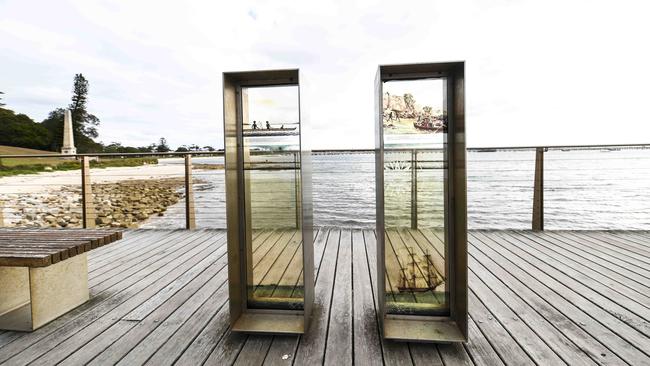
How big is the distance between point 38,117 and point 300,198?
41.0m

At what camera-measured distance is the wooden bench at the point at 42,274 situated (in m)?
1.53

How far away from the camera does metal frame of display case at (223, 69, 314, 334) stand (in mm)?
1449

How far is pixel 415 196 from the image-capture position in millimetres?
1558

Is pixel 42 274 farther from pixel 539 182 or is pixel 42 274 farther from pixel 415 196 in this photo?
pixel 539 182

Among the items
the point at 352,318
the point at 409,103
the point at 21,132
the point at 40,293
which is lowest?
the point at 352,318

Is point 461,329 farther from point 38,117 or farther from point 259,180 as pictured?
point 38,117

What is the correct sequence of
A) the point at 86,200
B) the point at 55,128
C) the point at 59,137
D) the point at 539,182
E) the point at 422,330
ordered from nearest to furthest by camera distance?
1. the point at 422,330
2. the point at 539,182
3. the point at 86,200
4. the point at 59,137
5. the point at 55,128

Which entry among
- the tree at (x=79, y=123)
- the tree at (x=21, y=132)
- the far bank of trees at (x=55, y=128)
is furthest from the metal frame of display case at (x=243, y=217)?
the tree at (x=79, y=123)

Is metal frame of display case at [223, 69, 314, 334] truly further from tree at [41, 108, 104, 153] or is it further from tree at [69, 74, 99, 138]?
tree at [69, 74, 99, 138]

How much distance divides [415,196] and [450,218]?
20 cm

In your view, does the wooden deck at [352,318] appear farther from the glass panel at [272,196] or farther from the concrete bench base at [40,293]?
→ the glass panel at [272,196]

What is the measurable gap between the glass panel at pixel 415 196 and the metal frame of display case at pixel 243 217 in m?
0.42

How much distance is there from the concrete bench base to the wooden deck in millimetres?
74

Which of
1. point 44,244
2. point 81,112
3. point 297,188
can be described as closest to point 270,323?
point 297,188
